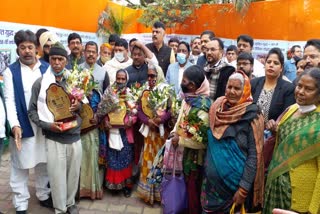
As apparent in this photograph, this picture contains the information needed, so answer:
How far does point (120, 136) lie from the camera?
13.7ft

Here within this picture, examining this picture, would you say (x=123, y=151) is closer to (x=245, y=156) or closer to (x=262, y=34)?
(x=245, y=156)

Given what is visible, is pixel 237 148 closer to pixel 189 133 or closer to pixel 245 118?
pixel 245 118

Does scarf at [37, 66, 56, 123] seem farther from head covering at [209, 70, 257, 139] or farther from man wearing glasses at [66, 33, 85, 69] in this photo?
head covering at [209, 70, 257, 139]

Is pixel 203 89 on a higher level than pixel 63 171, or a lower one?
higher

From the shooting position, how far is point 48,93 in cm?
333

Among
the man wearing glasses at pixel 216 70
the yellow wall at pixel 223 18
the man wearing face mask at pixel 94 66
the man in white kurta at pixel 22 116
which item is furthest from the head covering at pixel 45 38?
the man wearing glasses at pixel 216 70

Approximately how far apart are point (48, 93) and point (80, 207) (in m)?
1.54

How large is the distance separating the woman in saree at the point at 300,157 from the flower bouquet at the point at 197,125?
2.24ft

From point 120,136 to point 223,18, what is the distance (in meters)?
7.61

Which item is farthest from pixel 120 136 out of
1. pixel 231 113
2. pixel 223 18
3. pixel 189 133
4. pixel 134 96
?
pixel 223 18

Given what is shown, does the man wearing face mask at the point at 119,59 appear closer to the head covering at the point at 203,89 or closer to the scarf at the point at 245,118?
the head covering at the point at 203,89

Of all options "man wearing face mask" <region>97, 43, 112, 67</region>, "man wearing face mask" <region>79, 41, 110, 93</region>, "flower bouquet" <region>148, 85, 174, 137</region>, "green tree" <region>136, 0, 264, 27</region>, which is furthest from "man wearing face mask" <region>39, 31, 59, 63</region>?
"green tree" <region>136, 0, 264, 27</region>

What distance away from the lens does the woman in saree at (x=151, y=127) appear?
3.95 m

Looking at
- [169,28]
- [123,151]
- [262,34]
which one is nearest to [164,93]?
[123,151]
